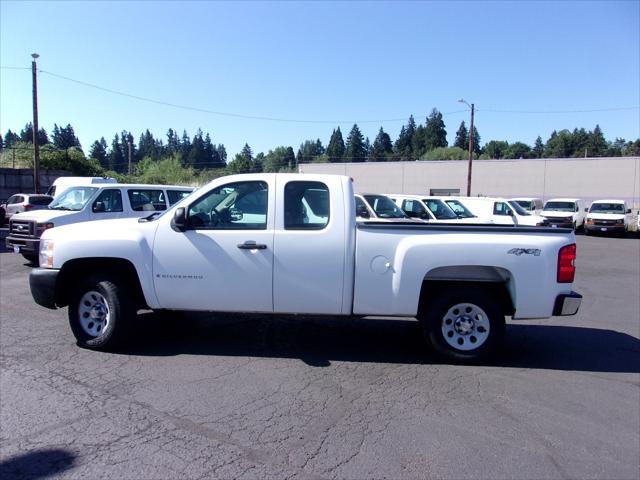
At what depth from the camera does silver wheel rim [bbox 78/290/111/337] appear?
18.0 feet

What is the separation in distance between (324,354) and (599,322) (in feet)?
15.2

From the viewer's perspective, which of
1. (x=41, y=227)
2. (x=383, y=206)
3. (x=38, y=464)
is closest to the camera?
(x=38, y=464)

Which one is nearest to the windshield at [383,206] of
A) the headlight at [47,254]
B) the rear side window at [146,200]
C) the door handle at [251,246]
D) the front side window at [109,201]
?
the rear side window at [146,200]

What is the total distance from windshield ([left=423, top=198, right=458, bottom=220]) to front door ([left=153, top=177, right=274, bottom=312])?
519 inches

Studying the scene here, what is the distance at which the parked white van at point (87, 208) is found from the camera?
11.0m

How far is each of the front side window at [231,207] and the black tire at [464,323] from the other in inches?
85.1

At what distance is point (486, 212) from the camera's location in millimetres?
21859

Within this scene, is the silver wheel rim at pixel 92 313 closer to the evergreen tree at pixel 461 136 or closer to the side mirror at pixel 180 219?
the side mirror at pixel 180 219

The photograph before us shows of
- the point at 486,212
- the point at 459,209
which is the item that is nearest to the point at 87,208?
the point at 459,209

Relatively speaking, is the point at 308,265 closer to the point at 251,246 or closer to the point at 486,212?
the point at 251,246

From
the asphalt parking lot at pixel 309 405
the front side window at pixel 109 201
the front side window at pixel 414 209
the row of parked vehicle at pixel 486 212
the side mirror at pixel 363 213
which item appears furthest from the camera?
the front side window at pixel 414 209

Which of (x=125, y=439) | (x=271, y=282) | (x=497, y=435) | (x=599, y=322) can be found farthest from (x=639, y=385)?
(x=125, y=439)

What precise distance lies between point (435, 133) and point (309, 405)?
13225 cm

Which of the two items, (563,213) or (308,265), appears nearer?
(308,265)
